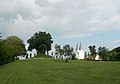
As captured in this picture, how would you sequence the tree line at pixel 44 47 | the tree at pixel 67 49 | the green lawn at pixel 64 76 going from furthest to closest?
1. the tree at pixel 67 49
2. the tree line at pixel 44 47
3. the green lawn at pixel 64 76

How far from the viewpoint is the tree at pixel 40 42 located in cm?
14214

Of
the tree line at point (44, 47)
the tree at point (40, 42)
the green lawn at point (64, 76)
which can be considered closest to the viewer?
the green lawn at point (64, 76)

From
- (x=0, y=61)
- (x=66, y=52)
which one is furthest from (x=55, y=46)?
(x=0, y=61)

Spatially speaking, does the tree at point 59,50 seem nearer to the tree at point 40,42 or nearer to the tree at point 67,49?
the tree at point 67,49

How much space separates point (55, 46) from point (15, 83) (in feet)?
468

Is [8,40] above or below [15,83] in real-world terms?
above

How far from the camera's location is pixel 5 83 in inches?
888

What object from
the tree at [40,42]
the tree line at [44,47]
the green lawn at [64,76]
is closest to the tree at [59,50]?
the tree line at [44,47]

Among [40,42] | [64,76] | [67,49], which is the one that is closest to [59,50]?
[67,49]

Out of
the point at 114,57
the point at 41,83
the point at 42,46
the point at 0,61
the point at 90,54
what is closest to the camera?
the point at 41,83

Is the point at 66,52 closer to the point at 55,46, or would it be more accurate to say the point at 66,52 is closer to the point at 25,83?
the point at 55,46

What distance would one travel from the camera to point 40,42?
14312 cm

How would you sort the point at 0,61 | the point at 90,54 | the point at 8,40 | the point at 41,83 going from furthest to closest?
the point at 90,54, the point at 8,40, the point at 0,61, the point at 41,83

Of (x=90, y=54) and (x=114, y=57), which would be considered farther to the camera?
(x=90, y=54)
